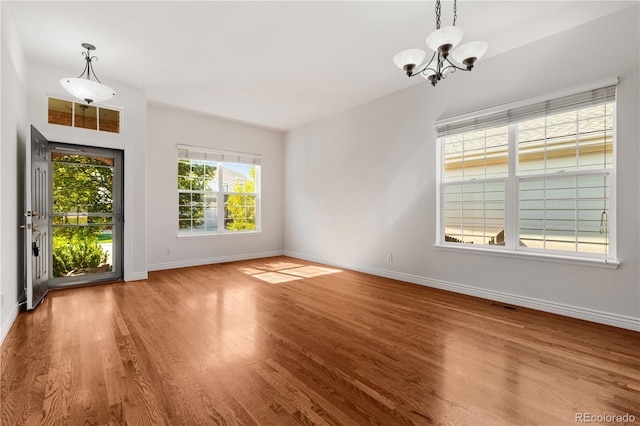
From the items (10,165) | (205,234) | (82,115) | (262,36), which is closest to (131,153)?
(82,115)

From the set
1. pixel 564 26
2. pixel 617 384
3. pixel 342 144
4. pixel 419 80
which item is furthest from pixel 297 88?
pixel 617 384

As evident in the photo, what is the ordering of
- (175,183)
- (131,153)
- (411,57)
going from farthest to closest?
(175,183) → (131,153) → (411,57)

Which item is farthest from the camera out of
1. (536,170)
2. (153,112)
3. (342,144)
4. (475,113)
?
(342,144)

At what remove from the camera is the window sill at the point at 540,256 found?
2.85 meters

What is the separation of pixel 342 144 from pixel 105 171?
12.9ft

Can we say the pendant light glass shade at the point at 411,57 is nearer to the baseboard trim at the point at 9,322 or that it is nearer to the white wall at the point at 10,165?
the white wall at the point at 10,165

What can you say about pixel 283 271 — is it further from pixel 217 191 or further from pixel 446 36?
pixel 446 36

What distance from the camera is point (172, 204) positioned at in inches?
219

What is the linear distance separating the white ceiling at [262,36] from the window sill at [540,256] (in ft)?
7.74

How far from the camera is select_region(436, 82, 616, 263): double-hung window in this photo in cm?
297

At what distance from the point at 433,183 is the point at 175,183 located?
4545 mm

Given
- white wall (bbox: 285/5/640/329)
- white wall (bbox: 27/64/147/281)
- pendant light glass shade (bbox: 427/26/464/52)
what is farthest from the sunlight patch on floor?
pendant light glass shade (bbox: 427/26/464/52)

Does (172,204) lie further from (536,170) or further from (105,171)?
(536,170)

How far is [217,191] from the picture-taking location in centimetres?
620
